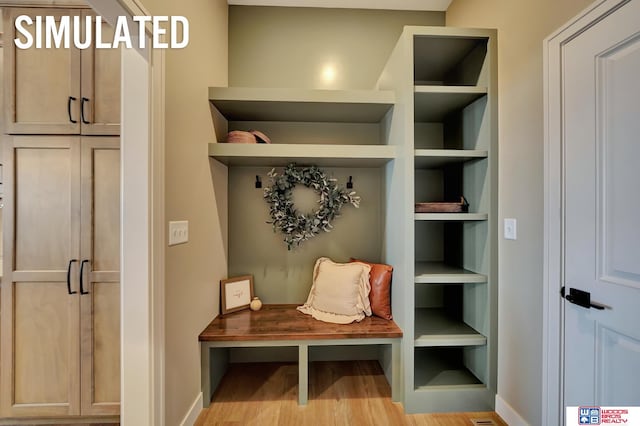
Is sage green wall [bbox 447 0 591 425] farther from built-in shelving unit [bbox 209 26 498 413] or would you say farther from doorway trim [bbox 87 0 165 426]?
doorway trim [bbox 87 0 165 426]

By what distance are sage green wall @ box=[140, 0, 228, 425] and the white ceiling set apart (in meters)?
0.39

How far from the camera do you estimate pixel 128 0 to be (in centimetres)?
109

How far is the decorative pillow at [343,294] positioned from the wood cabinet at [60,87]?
170 centimetres

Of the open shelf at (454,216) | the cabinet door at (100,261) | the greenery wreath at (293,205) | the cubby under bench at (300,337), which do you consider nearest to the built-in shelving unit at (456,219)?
the open shelf at (454,216)

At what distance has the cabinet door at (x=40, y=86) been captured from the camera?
1636 millimetres

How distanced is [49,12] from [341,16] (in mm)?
2022

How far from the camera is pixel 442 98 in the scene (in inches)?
75.3

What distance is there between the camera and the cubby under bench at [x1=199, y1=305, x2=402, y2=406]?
1807 mm

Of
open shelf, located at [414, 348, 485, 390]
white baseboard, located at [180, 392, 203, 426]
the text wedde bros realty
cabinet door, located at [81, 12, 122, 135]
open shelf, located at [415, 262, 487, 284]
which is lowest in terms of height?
white baseboard, located at [180, 392, 203, 426]

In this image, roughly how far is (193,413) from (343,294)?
1184 mm

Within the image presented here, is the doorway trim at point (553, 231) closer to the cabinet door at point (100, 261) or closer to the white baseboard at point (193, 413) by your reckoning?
the white baseboard at point (193, 413)

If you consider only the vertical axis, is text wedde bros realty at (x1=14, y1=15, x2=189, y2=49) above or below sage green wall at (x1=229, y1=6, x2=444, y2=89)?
below

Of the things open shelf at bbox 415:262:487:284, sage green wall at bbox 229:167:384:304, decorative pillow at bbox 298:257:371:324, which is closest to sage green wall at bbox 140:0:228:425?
sage green wall at bbox 229:167:384:304

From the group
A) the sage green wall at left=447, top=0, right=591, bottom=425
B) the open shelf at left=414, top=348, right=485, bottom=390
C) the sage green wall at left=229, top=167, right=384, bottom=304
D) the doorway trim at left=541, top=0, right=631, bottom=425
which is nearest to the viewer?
the doorway trim at left=541, top=0, right=631, bottom=425
